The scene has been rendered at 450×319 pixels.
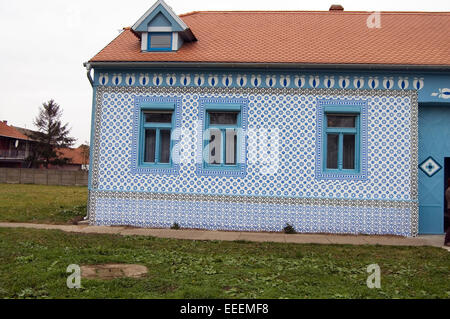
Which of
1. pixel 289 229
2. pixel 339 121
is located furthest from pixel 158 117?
pixel 339 121

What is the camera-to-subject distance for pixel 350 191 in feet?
38.8

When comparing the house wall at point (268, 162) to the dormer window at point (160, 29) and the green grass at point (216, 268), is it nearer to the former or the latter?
the dormer window at point (160, 29)

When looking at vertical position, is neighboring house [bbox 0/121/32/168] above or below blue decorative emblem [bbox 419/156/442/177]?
above

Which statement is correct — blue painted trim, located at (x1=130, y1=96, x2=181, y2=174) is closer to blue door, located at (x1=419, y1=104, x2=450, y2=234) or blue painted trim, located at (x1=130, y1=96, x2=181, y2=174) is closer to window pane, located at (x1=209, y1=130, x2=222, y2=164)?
window pane, located at (x1=209, y1=130, x2=222, y2=164)

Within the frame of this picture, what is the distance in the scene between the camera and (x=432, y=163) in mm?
12320

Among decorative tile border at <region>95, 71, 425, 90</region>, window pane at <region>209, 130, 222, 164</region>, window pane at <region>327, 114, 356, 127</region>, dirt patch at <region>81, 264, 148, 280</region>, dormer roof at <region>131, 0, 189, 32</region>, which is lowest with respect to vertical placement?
dirt patch at <region>81, 264, 148, 280</region>

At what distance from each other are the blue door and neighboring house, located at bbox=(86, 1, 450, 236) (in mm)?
31

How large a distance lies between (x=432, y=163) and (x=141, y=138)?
9148mm

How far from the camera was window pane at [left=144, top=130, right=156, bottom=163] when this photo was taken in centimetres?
1273

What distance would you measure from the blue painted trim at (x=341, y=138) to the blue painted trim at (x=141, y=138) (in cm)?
435

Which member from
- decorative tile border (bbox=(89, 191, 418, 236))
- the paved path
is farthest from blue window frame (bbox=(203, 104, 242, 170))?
the paved path

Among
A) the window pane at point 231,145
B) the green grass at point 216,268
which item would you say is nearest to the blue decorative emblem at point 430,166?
the green grass at point 216,268

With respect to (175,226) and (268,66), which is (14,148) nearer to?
(175,226)
